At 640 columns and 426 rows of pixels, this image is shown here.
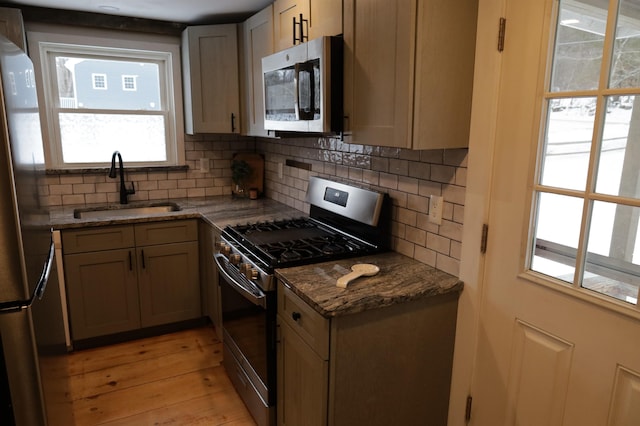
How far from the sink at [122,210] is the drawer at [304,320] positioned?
72.4 inches

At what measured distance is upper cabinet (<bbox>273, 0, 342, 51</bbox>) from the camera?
1.89 meters

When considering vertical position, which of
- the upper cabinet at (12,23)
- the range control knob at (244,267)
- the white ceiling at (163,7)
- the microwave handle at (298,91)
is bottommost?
the range control knob at (244,267)

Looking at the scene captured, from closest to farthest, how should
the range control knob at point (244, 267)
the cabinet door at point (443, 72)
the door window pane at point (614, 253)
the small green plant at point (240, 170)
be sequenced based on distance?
the door window pane at point (614, 253)
the cabinet door at point (443, 72)
the range control knob at point (244, 267)
the small green plant at point (240, 170)

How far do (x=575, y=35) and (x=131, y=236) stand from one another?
2.70m

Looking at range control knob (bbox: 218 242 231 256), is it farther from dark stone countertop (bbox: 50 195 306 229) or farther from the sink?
the sink

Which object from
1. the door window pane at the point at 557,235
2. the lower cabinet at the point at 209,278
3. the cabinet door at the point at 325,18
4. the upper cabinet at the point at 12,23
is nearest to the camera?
the door window pane at the point at 557,235

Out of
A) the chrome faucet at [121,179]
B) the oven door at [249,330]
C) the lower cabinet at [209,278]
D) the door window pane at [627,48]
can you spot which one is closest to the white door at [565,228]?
the door window pane at [627,48]

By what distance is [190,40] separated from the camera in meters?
3.19

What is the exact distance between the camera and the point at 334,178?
2.58 metres

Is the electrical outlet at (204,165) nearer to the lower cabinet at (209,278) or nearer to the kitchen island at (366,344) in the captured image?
the lower cabinet at (209,278)

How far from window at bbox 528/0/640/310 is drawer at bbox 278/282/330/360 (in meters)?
0.79

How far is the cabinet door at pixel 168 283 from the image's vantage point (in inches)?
118

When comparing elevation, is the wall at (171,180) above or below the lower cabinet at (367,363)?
above

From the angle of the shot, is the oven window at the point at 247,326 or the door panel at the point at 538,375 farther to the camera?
the oven window at the point at 247,326
